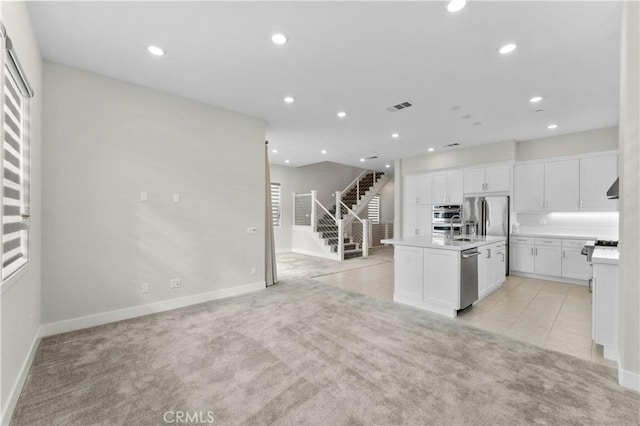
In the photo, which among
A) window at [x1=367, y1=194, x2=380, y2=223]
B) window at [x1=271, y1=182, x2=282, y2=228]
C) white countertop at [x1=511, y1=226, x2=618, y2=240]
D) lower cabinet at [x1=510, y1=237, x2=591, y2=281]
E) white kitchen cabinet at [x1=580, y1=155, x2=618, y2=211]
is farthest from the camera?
window at [x1=367, y1=194, x2=380, y2=223]

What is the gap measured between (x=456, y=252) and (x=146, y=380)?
11.6 ft

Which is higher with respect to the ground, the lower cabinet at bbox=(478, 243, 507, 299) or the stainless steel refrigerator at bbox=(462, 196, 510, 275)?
the stainless steel refrigerator at bbox=(462, 196, 510, 275)

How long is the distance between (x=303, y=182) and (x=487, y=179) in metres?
5.76

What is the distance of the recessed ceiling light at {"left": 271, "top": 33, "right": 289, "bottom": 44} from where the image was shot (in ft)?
8.28

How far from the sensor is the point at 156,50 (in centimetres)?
275

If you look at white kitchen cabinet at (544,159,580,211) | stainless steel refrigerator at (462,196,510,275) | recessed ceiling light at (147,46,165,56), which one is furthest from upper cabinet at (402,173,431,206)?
recessed ceiling light at (147,46,165,56)

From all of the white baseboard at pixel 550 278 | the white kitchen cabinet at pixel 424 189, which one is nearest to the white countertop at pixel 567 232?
the white baseboard at pixel 550 278

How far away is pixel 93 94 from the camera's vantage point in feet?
10.4

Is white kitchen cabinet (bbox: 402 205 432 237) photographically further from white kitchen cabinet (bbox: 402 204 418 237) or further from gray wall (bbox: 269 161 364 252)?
gray wall (bbox: 269 161 364 252)

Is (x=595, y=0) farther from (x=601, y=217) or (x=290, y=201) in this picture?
(x=290, y=201)

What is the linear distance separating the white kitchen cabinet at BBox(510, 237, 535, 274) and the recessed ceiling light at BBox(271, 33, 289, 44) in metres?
6.11

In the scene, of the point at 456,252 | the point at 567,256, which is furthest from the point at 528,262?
the point at 456,252

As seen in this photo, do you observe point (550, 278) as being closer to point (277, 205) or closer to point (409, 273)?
point (409, 273)

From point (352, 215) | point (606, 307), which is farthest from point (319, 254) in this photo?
point (606, 307)
